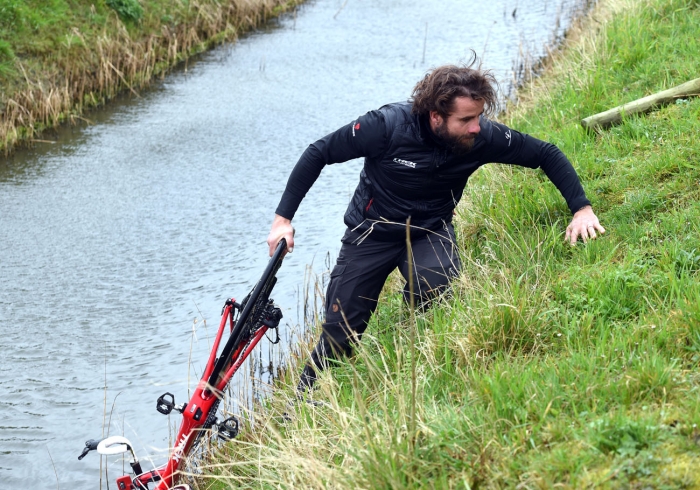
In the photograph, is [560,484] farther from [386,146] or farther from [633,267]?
[386,146]

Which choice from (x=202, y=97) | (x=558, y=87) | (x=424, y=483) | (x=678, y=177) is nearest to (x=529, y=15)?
(x=202, y=97)

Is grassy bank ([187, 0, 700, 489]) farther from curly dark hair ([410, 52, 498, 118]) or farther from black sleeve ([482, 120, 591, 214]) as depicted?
curly dark hair ([410, 52, 498, 118])

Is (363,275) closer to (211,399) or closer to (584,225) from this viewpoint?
(211,399)

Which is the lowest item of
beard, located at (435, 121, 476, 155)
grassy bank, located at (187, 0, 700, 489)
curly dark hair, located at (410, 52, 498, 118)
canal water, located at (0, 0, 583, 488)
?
canal water, located at (0, 0, 583, 488)

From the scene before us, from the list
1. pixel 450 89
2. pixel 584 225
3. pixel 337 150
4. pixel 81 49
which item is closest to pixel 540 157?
pixel 584 225

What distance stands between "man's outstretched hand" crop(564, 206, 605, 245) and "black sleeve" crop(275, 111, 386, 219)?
1236 mm

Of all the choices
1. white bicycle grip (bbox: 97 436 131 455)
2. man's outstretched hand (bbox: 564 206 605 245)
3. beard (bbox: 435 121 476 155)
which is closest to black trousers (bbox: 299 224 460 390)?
beard (bbox: 435 121 476 155)

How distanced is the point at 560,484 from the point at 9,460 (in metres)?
3.84

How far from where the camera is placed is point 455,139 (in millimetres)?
4457

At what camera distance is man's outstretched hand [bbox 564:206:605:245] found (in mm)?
4715

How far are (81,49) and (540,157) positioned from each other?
10070mm

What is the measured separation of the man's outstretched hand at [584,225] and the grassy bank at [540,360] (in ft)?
0.24

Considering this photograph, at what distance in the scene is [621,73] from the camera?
7629 millimetres

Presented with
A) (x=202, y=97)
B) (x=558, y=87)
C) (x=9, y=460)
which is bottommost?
(x=9, y=460)
